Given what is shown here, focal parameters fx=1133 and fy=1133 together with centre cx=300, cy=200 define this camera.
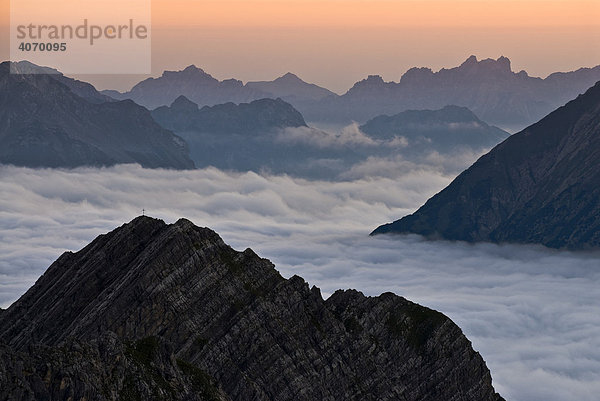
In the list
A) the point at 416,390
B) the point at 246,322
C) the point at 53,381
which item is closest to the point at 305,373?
the point at 246,322

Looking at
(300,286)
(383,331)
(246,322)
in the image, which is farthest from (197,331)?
(383,331)

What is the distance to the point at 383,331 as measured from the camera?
621 feet

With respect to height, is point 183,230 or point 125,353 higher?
Answer: point 183,230

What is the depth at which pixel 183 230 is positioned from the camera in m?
171

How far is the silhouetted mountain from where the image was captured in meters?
160

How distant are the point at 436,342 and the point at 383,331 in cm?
896

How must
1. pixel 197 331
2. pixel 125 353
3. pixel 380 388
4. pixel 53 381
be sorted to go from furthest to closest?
pixel 380 388 < pixel 197 331 < pixel 125 353 < pixel 53 381

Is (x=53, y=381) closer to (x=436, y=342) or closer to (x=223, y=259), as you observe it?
(x=223, y=259)

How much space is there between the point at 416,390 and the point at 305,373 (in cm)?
2696

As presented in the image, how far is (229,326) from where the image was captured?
165m

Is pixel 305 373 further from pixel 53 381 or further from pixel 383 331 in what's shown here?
pixel 53 381

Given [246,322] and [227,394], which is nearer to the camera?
[227,394]

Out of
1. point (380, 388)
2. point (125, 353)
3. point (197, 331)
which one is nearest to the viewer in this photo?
point (125, 353)

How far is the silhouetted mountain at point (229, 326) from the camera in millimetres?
159750
